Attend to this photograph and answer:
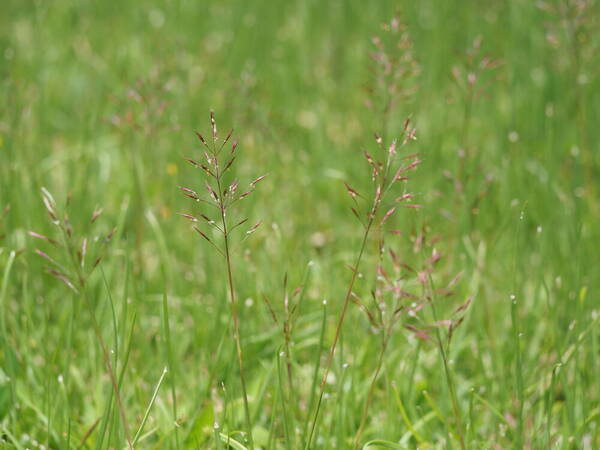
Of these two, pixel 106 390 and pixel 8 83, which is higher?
pixel 8 83

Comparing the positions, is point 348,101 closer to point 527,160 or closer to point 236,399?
point 527,160

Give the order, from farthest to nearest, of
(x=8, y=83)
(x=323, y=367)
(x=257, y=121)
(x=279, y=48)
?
(x=279, y=48)
(x=257, y=121)
(x=8, y=83)
(x=323, y=367)

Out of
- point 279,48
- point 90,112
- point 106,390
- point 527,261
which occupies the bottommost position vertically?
point 106,390

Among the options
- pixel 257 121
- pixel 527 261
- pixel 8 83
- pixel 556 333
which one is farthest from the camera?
pixel 257 121

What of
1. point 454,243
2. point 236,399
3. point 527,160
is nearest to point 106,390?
point 236,399

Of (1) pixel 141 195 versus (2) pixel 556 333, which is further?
(1) pixel 141 195

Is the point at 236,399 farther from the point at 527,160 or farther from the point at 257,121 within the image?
the point at 527,160

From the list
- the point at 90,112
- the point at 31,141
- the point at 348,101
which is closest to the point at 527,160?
the point at 348,101
